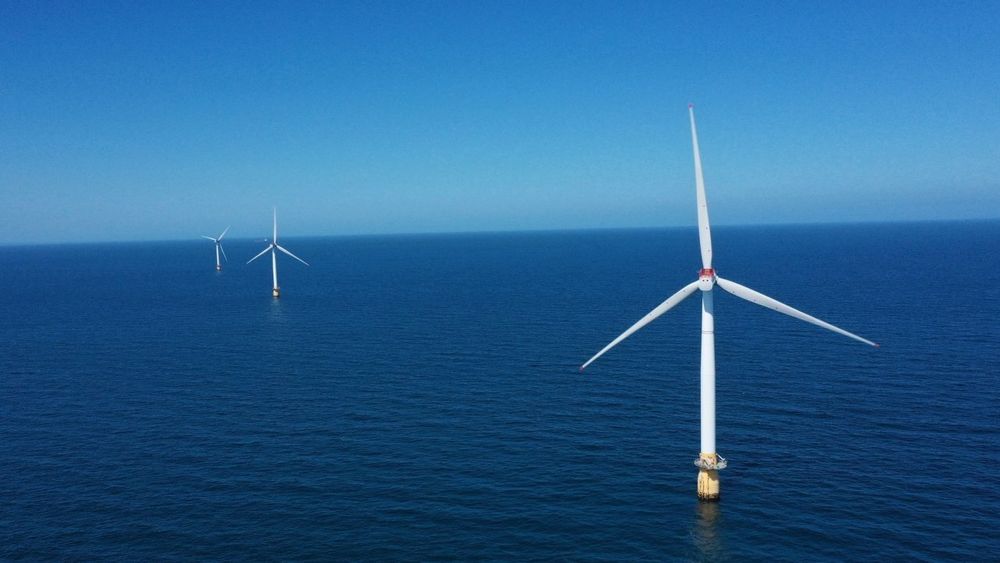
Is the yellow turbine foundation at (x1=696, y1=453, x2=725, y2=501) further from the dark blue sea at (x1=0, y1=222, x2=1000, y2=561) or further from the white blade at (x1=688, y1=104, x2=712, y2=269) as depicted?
the white blade at (x1=688, y1=104, x2=712, y2=269)

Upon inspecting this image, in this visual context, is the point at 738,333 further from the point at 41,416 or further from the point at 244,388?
the point at 41,416

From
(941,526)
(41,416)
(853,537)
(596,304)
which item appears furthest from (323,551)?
(596,304)

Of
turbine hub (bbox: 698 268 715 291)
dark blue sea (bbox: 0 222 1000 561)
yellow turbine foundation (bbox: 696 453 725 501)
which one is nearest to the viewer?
dark blue sea (bbox: 0 222 1000 561)

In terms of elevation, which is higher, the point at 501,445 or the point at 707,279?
the point at 707,279

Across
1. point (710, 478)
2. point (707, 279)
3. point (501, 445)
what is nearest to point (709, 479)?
point (710, 478)

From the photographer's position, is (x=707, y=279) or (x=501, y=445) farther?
(x=501, y=445)

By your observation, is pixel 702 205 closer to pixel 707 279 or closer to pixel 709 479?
pixel 707 279

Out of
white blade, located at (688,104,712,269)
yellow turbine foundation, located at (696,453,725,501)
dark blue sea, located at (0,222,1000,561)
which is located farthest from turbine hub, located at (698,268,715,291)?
dark blue sea, located at (0,222,1000,561)

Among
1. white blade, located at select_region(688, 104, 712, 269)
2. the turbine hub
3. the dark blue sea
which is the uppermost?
white blade, located at select_region(688, 104, 712, 269)
